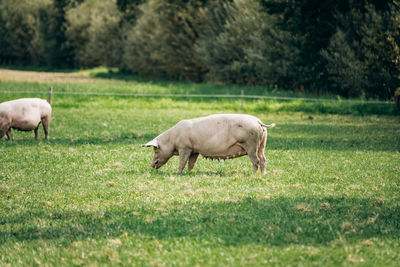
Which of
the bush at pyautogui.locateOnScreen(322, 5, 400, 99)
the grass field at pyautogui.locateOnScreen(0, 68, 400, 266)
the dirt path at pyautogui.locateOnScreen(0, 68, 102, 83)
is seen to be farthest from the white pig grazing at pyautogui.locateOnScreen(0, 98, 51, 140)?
the dirt path at pyautogui.locateOnScreen(0, 68, 102, 83)

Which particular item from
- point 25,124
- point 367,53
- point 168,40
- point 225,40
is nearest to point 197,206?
point 25,124

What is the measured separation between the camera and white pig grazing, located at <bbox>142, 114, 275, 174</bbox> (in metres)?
10.6

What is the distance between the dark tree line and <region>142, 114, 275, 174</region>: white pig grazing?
747 inches

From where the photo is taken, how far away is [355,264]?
566cm

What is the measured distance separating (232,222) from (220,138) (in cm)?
369

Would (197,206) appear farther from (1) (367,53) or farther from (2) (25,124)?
(1) (367,53)

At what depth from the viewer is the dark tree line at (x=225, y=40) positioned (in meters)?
30.7

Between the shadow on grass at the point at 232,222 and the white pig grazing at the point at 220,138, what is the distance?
232 centimetres

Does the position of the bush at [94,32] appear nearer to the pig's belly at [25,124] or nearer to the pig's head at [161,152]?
the pig's belly at [25,124]

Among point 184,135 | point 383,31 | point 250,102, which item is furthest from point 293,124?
point 184,135

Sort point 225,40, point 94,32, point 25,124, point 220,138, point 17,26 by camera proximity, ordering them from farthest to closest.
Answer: point 17,26
point 94,32
point 225,40
point 25,124
point 220,138

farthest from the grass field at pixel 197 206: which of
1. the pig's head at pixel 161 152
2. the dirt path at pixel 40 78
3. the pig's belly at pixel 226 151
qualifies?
the dirt path at pixel 40 78

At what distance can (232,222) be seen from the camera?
726 centimetres

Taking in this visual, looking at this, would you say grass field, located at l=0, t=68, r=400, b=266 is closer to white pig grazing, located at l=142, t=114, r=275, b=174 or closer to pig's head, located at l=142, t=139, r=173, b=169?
pig's head, located at l=142, t=139, r=173, b=169
